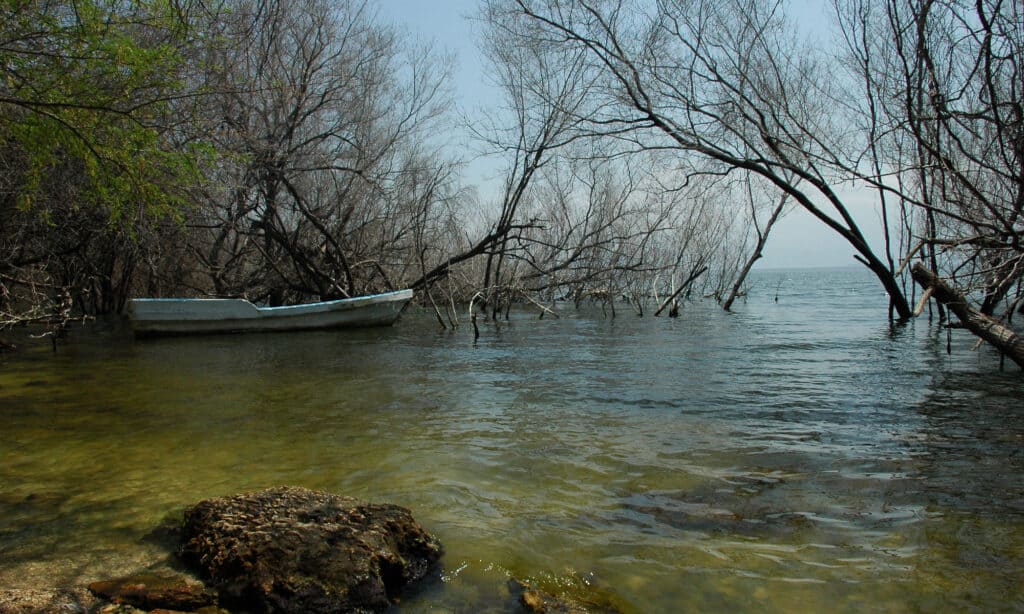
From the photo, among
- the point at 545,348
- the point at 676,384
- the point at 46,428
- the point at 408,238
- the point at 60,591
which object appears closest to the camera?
the point at 60,591

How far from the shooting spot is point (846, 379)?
8562mm

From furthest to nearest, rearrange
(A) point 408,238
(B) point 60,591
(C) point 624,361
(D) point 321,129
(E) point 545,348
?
(A) point 408,238 < (D) point 321,129 < (E) point 545,348 < (C) point 624,361 < (B) point 60,591

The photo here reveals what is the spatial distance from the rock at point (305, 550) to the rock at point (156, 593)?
0.08 meters

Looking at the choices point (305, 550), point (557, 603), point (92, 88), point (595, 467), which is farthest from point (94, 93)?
point (557, 603)

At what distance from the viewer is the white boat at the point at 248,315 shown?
14.7m

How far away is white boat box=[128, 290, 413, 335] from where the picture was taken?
14742 mm

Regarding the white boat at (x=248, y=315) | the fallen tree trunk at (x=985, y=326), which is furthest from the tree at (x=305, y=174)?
the fallen tree trunk at (x=985, y=326)

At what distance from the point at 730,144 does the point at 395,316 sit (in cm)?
882

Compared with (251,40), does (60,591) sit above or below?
below


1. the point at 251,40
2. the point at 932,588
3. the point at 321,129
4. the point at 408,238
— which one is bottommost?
the point at 932,588

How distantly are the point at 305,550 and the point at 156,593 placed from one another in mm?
635

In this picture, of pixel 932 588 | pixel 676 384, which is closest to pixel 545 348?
pixel 676 384

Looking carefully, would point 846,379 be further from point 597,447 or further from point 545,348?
point 545,348

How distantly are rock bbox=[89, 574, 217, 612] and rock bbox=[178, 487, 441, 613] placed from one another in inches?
3.1
